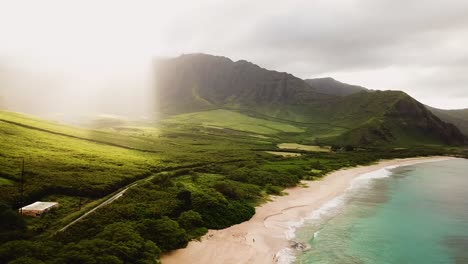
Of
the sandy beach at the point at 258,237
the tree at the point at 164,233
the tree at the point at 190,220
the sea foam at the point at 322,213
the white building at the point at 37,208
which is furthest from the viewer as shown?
the tree at the point at 190,220

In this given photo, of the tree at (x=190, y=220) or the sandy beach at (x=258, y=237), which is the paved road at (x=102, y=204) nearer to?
the tree at (x=190, y=220)

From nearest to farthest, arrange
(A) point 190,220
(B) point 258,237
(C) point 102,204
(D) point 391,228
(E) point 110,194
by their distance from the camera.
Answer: (B) point 258,237
(A) point 190,220
(C) point 102,204
(D) point 391,228
(E) point 110,194

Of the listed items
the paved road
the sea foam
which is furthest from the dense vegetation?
the sea foam

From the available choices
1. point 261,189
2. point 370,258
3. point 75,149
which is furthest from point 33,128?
point 370,258

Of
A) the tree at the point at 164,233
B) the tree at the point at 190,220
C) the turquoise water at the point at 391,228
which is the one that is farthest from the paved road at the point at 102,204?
the turquoise water at the point at 391,228

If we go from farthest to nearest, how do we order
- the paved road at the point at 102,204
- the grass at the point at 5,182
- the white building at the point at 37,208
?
the grass at the point at 5,182
the white building at the point at 37,208
the paved road at the point at 102,204

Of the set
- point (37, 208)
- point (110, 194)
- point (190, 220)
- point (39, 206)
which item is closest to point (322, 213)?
point (190, 220)

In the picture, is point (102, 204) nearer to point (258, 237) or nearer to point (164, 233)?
point (164, 233)
